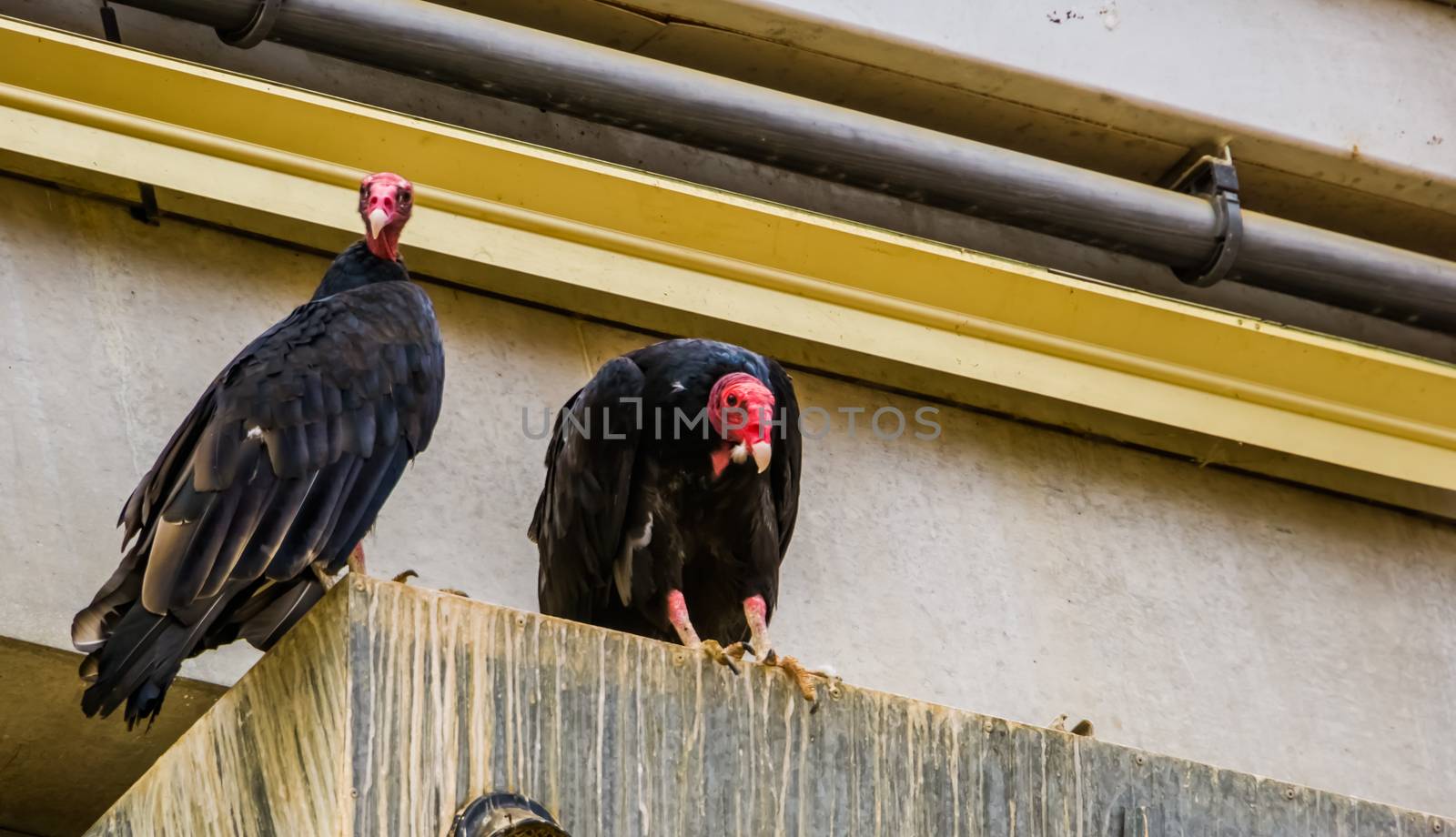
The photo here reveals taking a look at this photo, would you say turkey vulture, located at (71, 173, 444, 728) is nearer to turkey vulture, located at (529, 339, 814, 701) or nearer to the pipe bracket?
turkey vulture, located at (529, 339, 814, 701)

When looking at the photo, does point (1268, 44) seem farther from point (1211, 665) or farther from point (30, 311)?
point (30, 311)

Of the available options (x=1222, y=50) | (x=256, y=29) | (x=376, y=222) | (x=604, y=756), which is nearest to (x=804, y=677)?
(x=604, y=756)

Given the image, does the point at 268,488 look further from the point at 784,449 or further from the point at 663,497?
the point at 784,449

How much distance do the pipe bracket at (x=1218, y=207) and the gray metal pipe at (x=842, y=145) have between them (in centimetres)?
4

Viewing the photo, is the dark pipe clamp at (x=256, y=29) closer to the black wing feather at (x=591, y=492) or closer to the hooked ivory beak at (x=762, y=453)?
the black wing feather at (x=591, y=492)

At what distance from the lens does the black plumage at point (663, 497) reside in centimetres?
431

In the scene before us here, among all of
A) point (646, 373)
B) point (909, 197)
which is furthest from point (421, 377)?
point (909, 197)

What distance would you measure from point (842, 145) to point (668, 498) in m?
1.85

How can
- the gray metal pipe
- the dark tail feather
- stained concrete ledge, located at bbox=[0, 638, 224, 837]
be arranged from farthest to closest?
the gray metal pipe, stained concrete ledge, located at bbox=[0, 638, 224, 837], the dark tail feather

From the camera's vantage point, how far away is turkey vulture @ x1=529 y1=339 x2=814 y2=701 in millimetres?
4297

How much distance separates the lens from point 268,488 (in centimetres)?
365

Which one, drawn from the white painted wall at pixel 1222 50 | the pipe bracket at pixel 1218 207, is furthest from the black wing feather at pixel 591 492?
the pipe bracket at pixel 1218 207

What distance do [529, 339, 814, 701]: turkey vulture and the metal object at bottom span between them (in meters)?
1.17

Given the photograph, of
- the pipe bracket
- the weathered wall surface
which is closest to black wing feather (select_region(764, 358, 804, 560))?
the weathered wall surface
